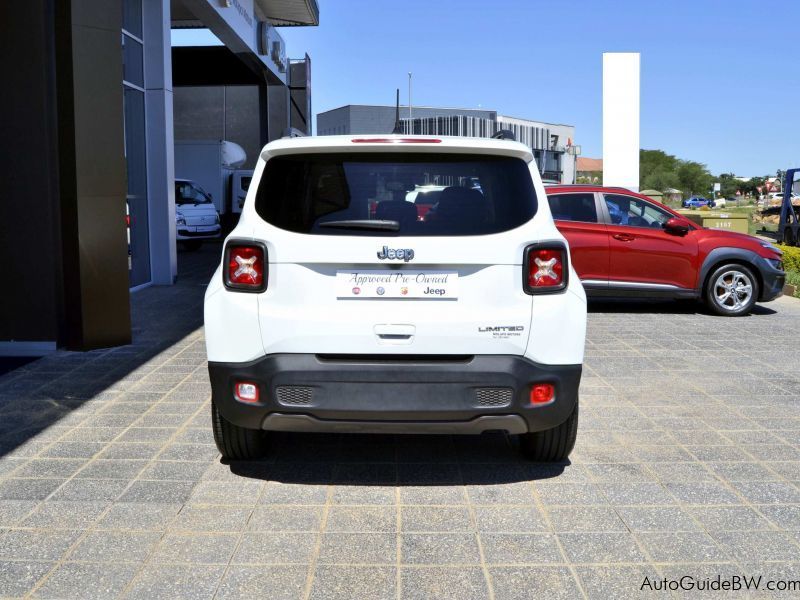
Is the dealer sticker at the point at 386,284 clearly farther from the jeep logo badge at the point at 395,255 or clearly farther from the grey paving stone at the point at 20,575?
the grey paving stone at the point at 20,575

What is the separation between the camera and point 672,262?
1154 centimetres

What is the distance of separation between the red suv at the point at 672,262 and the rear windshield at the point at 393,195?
7.32 m

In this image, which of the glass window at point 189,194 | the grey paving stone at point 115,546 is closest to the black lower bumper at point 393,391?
the grey paving stone at point 115,546

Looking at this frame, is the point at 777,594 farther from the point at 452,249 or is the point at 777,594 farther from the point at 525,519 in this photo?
the point at 452,249

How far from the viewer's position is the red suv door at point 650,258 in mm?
11523

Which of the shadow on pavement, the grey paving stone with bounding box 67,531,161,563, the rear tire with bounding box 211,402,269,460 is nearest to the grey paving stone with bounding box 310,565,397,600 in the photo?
the grey paving stone with bounding box 67,531,161,563

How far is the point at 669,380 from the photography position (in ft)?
24.0

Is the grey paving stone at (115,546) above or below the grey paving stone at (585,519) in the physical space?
above

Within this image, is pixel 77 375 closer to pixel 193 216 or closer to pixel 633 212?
pixel 633 212

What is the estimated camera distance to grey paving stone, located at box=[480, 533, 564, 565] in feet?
11.9

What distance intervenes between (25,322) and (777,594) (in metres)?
6.98

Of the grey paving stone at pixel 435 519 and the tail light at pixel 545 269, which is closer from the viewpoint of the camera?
the grey paving stone at pixel 435 519

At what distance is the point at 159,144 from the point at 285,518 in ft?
37.1

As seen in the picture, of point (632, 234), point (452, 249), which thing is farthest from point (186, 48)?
point (452, 249)
